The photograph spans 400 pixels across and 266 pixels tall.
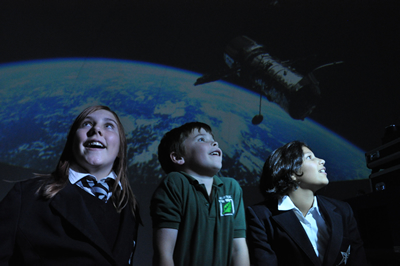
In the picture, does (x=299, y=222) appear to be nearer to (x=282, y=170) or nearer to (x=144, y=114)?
(x=282, y=170)

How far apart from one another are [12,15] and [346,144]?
8467 millimetres

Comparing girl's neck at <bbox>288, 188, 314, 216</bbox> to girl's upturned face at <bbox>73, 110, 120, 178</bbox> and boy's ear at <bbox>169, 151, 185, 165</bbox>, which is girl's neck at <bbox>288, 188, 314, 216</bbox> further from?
girl's upturned face at <bbox>73, 110, 120, 178</bbox>

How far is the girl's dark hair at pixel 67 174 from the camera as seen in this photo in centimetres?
145

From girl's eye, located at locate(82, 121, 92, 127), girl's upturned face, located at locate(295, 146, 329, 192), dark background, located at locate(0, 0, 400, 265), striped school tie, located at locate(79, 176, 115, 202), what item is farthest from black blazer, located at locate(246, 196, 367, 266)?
dark background, located at locate(0, 0, 400, 265)

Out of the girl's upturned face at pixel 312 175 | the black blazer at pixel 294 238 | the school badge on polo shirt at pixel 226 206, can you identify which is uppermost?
the girl's upturned face at pixel 312 175

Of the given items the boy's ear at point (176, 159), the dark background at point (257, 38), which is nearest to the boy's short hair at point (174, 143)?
the boy's ear at point (176, 159)

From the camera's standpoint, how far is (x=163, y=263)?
159 cm

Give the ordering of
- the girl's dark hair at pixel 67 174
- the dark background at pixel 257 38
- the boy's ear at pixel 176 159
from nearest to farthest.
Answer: the girl's dark hair at pixel 67 174 → the boy's ear at pixel 176 159 → the dark background at pixel 257 38

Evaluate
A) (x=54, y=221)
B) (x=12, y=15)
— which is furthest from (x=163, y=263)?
(x=12, y=15)

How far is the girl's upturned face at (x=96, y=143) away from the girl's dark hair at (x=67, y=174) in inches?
2.1

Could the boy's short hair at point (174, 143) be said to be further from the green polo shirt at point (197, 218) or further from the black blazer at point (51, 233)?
the black blazer at point (51, 233)

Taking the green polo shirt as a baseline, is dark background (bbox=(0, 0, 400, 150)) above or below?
above

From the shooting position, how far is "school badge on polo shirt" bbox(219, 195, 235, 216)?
1.83 m

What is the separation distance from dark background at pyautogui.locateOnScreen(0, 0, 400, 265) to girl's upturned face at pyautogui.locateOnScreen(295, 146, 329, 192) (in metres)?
4.45
